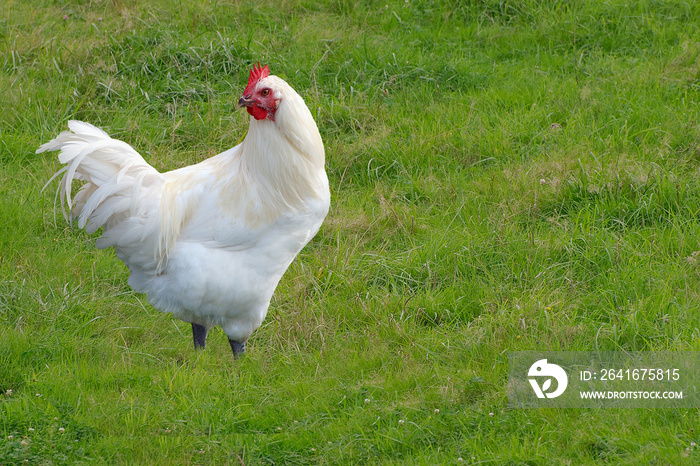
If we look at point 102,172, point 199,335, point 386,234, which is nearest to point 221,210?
point 102,172

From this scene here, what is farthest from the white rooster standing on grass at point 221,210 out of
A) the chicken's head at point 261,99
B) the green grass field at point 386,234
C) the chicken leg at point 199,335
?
the green grass field at point 386,234

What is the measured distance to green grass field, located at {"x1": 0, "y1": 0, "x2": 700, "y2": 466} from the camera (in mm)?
4180

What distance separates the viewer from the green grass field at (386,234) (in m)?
4.18

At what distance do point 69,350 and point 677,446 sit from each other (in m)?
3.50

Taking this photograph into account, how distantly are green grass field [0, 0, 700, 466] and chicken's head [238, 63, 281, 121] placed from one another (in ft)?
4.66

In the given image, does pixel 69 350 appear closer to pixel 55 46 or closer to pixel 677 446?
pixel 677 446

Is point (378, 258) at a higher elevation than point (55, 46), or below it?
below

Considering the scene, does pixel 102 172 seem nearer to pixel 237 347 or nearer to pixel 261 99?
pixel 261 99

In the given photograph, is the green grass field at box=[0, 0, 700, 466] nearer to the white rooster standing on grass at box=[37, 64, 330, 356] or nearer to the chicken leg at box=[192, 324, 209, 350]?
the chicken leg at box=[192, 324, 209, 350]

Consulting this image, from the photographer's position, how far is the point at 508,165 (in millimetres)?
6586

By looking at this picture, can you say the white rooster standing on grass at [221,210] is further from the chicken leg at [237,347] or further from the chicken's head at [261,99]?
the chicken leg at [237,347]

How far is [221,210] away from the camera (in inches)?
188

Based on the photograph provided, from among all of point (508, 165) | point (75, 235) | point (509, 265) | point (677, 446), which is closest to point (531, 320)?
point (509, 265)

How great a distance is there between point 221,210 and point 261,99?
0.71 metres
